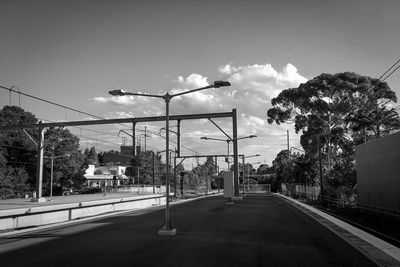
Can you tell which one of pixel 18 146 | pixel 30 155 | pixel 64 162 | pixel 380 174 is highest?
pixel 18 146

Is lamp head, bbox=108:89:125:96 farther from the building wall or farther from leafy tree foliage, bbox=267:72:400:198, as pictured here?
leafy tree foliage, bbox=267:72:400:198

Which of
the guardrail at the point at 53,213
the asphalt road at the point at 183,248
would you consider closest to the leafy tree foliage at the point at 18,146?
the guardrail at the point at 53,213

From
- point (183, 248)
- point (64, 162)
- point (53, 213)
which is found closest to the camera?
point (183, 248)

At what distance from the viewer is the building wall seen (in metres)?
24.1

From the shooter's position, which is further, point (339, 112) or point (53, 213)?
point (339, 112)

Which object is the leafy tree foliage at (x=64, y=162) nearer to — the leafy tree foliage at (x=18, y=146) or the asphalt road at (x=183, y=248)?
the leafy tree foliage at (x=18, y=146)

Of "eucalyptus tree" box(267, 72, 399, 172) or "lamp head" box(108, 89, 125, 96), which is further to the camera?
"eucalyptus tree" box(267, 72, 399, 172)

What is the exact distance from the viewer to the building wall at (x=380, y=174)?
24141 mm

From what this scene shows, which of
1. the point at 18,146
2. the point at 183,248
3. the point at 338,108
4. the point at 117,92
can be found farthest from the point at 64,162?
the point at 183,248

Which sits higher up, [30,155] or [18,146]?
[18,146]

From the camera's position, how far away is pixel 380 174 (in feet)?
89.6

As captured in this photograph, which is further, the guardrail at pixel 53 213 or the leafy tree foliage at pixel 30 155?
the leafy tree foliage at pixel 30 155

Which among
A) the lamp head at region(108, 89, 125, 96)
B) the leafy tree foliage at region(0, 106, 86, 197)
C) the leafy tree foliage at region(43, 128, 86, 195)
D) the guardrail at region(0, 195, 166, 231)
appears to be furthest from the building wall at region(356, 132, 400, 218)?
the leafy tree foliage at region(43, 128, 86, 195)

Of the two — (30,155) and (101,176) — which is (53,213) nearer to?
(30,155)
